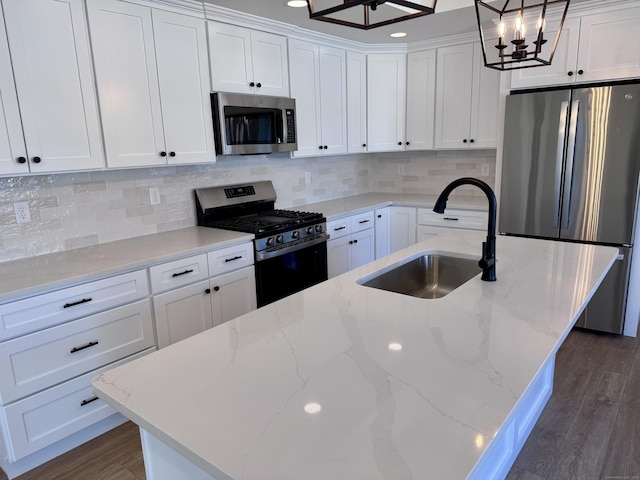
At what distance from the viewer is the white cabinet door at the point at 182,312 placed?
2.46m

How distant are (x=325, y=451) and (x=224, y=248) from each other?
2.01 m

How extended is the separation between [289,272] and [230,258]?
55 centimetres

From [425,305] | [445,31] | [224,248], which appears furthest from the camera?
[445,31]

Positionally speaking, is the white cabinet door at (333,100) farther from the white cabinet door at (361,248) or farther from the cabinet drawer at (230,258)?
the cabinet drawer at (230,258)

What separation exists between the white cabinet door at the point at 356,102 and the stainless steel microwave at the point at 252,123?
78 cm

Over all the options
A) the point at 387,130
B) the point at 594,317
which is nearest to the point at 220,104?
the point at 387,130

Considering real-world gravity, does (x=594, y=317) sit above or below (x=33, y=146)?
below

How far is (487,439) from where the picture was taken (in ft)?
2.72

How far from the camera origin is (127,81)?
2.49 metres

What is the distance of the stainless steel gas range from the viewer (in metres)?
2.96

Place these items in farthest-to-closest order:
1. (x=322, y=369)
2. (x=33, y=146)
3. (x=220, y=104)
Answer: (x=220, y=104) < (x=33, y=146) < (x=322, y=369)

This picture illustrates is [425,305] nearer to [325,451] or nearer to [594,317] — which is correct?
[325,451]

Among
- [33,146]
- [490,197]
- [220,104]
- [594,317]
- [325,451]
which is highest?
[220,104]

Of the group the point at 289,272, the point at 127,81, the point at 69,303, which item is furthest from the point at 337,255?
the point at 69,303
